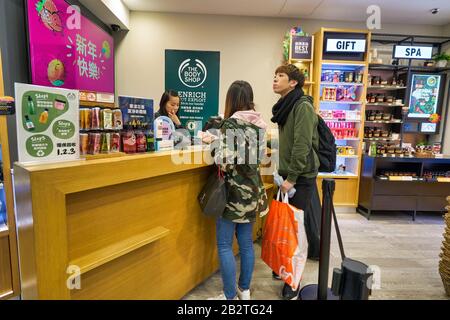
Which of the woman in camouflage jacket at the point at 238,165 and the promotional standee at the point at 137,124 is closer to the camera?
the promotional standee at the point at 137,124

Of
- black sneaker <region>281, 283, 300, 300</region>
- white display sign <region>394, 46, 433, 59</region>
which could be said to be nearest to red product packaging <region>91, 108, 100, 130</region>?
black sneaker <region>281, 283, 300, 300</region>

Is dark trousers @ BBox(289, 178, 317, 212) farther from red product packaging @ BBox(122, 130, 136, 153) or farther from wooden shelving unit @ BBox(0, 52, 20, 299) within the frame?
wooden shelving unit @ BBox(0, 52, 20, 299)

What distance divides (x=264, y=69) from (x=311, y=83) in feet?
2.90

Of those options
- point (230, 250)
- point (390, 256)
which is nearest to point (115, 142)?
point (230, 250)

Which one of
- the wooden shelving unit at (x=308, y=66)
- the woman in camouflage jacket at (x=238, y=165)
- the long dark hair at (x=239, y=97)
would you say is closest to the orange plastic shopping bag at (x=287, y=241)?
the woman in camouflage jacket at (x=238, y=165)

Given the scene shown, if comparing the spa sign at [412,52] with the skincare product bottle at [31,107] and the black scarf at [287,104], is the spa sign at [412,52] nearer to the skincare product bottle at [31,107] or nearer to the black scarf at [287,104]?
the black scarf at [287,104]

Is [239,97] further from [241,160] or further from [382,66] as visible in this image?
[382,66]

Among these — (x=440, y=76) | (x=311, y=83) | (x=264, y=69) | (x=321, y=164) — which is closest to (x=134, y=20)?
(x=264, y=69)

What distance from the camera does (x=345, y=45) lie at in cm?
400

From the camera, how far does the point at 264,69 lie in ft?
15.2

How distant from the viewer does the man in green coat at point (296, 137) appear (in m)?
1.85

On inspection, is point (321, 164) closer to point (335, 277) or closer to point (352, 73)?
point (335, 277)

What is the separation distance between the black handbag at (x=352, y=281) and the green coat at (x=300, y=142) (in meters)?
0.76

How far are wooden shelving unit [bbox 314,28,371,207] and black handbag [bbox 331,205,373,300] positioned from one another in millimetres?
3093
